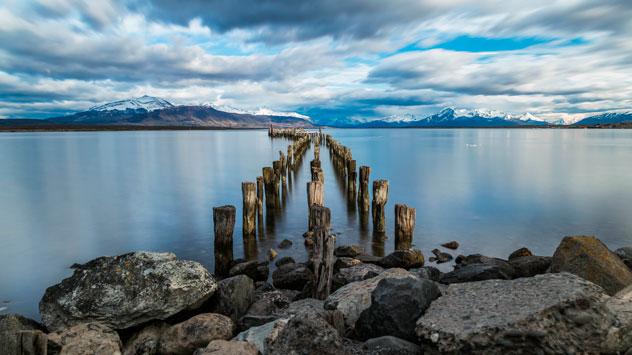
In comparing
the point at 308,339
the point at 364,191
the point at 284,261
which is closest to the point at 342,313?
the point at 308,339

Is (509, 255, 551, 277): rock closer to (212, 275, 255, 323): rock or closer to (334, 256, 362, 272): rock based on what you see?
(334, 256, 362, 272): rock

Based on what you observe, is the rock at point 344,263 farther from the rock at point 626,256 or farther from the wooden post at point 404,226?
the rock at point 626,256

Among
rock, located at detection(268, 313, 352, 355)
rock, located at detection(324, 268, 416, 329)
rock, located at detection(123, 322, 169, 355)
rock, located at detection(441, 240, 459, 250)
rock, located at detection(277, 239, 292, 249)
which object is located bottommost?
rock, located at detection(441, 240, 459, 250)

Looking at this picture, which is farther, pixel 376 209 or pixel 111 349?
pixel 376 209

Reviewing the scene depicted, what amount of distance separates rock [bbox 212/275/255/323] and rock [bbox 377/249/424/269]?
348 cm

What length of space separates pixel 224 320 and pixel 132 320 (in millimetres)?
1355

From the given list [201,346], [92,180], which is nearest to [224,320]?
[201,346]

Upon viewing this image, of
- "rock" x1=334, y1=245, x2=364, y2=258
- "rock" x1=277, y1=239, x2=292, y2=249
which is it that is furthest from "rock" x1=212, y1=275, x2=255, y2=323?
"rock" x1=277, y1=239, x2=292, y2=249

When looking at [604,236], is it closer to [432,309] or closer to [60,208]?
[432,309]

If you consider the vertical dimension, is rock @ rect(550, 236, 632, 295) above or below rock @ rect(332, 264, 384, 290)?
above

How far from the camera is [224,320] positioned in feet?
18.3

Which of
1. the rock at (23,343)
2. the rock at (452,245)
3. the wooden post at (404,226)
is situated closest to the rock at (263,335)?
the rock at (23,343)

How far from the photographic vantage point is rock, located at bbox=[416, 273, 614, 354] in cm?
385

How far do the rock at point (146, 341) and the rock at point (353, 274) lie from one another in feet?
10.0
